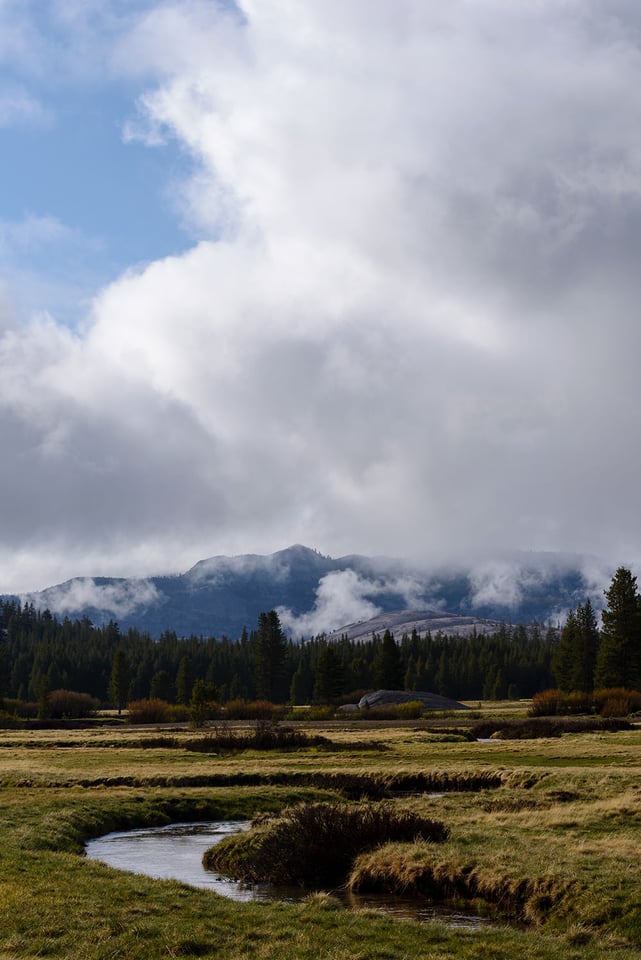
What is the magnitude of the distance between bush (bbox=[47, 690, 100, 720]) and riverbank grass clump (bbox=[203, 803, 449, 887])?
391ft

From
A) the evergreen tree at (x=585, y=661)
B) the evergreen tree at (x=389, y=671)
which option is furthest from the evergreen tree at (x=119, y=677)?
the evergreen tree at (x=585, y=661)

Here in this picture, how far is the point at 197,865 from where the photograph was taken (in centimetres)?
2667

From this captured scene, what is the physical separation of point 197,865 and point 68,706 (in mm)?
123648

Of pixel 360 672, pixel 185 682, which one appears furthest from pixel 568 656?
pixel 185 682

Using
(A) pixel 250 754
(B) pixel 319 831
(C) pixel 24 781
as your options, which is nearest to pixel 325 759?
(A) pixel 250 754

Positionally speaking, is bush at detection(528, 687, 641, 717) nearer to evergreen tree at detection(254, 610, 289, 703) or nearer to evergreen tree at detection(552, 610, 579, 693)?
evergreen tree at detection(552, 610, 579, 693)

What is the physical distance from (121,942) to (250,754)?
50.5 metres

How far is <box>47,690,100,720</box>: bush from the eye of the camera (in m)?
139

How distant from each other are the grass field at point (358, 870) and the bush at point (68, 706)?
96.2 m

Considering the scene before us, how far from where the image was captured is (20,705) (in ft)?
483

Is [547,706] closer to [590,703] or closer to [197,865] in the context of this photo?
[590,703]

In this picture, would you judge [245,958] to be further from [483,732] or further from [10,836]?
[483,732]

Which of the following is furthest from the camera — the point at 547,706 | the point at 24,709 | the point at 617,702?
the point at 24,709

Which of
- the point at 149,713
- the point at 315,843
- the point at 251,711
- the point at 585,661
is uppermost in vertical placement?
the point at 585,661
